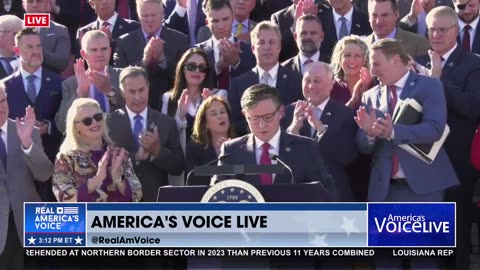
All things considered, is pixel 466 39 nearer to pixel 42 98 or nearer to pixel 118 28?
pixel 118 28

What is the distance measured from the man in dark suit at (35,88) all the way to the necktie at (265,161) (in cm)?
174

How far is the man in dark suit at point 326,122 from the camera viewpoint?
911cm

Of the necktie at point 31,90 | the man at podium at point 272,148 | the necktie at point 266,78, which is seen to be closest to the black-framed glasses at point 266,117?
the man at podium at point 272,148

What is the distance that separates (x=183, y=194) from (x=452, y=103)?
6.85ft

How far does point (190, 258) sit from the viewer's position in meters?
8.75

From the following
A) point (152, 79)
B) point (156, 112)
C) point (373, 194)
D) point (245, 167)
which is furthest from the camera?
point (152, 79)

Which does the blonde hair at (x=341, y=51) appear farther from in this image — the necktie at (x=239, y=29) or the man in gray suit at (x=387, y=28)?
the necktie at (x=239, y=29)

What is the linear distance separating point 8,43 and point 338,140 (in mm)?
Result: 2913

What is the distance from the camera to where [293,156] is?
337 inches

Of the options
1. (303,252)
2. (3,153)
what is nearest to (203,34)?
(3,153)

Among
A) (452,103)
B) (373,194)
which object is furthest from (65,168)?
(452,103)

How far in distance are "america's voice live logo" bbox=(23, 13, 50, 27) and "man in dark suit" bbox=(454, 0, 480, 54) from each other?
324 centimetres

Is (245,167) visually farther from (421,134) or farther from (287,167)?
(421,134)

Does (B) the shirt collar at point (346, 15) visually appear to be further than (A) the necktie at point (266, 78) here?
Yes
